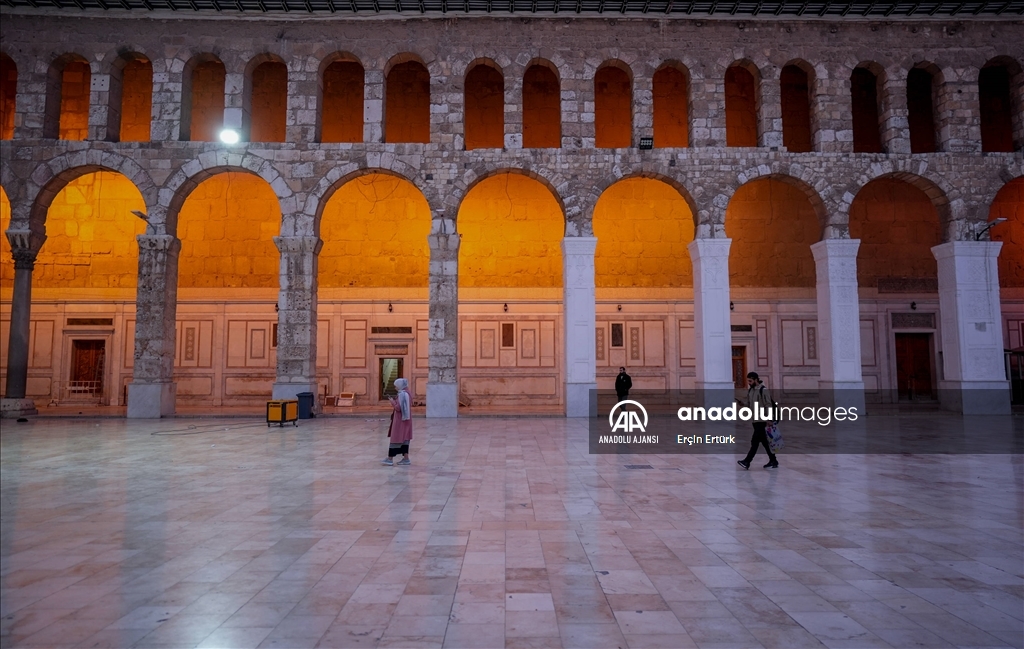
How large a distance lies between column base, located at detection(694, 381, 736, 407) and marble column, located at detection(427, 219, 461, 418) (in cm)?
733

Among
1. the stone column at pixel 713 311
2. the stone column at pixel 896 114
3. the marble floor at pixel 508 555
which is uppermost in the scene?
the stone column at pixel 896 114

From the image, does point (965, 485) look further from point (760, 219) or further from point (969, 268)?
point (760, 219)

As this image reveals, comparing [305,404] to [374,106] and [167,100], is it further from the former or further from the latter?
[167,100]

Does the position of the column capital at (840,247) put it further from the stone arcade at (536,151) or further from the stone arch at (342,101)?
the stone arch at (342,101)

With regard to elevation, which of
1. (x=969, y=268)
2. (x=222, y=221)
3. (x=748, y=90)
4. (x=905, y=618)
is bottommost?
(x=905, y=618)

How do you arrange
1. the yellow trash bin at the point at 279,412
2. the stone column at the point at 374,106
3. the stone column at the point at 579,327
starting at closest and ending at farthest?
1. the yellow trash bin at the point at 279,412
2. the stone column at the point at 579,327
3. the stone column at the point at 374,106

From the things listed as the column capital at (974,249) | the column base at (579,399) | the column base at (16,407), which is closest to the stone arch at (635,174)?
the column base at (579,399)

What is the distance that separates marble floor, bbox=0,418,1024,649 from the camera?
3.63 metres

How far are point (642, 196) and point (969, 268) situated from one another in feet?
34.4

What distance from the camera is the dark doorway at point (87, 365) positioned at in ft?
72.7

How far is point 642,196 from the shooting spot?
22891 mm

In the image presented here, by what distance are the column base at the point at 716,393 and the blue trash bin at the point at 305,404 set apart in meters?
11.6

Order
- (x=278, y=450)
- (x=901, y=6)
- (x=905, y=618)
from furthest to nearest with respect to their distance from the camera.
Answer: (x=901, y=6), (x=278, y=450), (x=905, y=618)

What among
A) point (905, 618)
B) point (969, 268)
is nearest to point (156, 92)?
point (905, 618)
